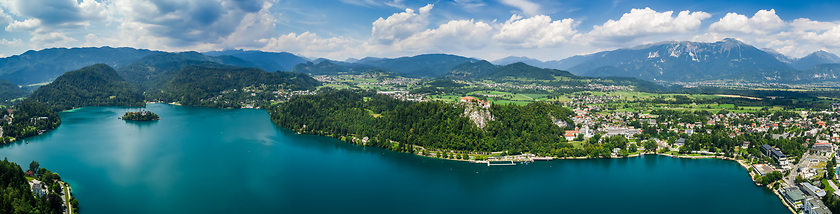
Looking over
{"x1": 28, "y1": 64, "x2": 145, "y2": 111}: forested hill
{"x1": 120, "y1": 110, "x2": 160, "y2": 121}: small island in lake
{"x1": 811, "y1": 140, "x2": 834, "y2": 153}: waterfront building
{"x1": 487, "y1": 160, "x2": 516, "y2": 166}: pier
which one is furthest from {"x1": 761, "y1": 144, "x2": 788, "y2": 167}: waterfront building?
{"x1": 28, "y1": 64, "x2": 145, "y2": 111}: forested hill

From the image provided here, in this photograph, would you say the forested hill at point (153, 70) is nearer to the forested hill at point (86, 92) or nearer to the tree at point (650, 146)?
the forested hill at point (86, 92)

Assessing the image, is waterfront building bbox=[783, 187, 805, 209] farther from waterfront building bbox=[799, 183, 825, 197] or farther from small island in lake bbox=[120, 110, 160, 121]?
small island in lake bbox=[120, 110, 160, 121]

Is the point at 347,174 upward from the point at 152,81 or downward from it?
downward

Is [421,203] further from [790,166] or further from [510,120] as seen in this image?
[790,166]

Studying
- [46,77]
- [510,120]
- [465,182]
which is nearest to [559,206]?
[465,182]

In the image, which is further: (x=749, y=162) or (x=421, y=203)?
(x=749, y=162)

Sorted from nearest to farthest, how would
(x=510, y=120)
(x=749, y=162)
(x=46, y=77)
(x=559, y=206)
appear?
(x=559, y=206)
(x=749, y=162)
(x=510, y=120)
(x=46, y=77)

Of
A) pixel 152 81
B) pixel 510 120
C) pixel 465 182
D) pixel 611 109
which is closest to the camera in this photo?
pixel 465 182
